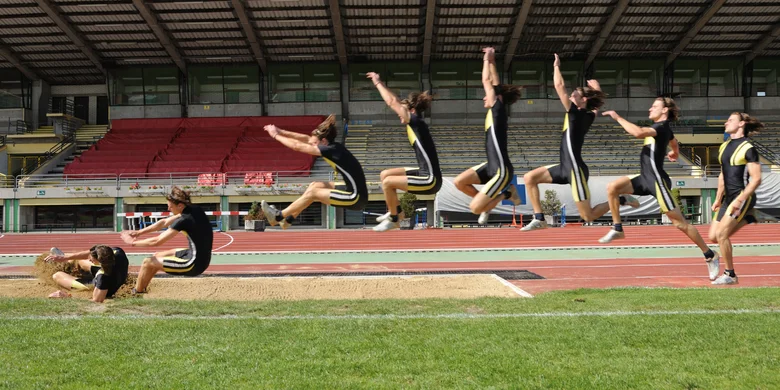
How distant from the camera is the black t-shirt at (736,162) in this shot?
670 centimetres

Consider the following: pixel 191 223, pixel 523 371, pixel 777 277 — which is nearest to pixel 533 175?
pixel 523 371

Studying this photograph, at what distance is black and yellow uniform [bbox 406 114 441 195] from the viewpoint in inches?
205

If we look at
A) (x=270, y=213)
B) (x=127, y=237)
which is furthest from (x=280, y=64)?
(x=270, y=213)

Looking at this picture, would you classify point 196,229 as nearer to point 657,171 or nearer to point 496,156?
point 496,156

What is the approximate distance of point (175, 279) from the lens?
18531mm

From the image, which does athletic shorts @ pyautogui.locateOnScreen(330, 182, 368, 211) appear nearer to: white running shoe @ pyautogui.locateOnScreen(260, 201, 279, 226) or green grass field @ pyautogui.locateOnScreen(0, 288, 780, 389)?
white running shoe @ pyautogui.locateOnScreen(260, 201, 279, 226)

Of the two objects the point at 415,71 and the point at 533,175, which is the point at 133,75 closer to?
the point at 415,71

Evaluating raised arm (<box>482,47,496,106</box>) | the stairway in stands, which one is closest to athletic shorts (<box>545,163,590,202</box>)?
raised arm (<box>482,47,496,106</box>)

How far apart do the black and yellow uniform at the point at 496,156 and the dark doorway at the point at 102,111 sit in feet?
187

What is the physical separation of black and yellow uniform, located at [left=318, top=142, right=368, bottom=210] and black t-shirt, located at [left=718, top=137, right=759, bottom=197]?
4.58m

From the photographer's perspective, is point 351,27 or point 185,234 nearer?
point 185,234

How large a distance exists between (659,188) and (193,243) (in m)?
6.38

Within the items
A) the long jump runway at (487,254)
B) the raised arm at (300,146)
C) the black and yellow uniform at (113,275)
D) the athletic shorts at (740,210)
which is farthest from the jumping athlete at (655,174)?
the black and yellow uniform at (113,275)

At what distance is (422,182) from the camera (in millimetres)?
5215
